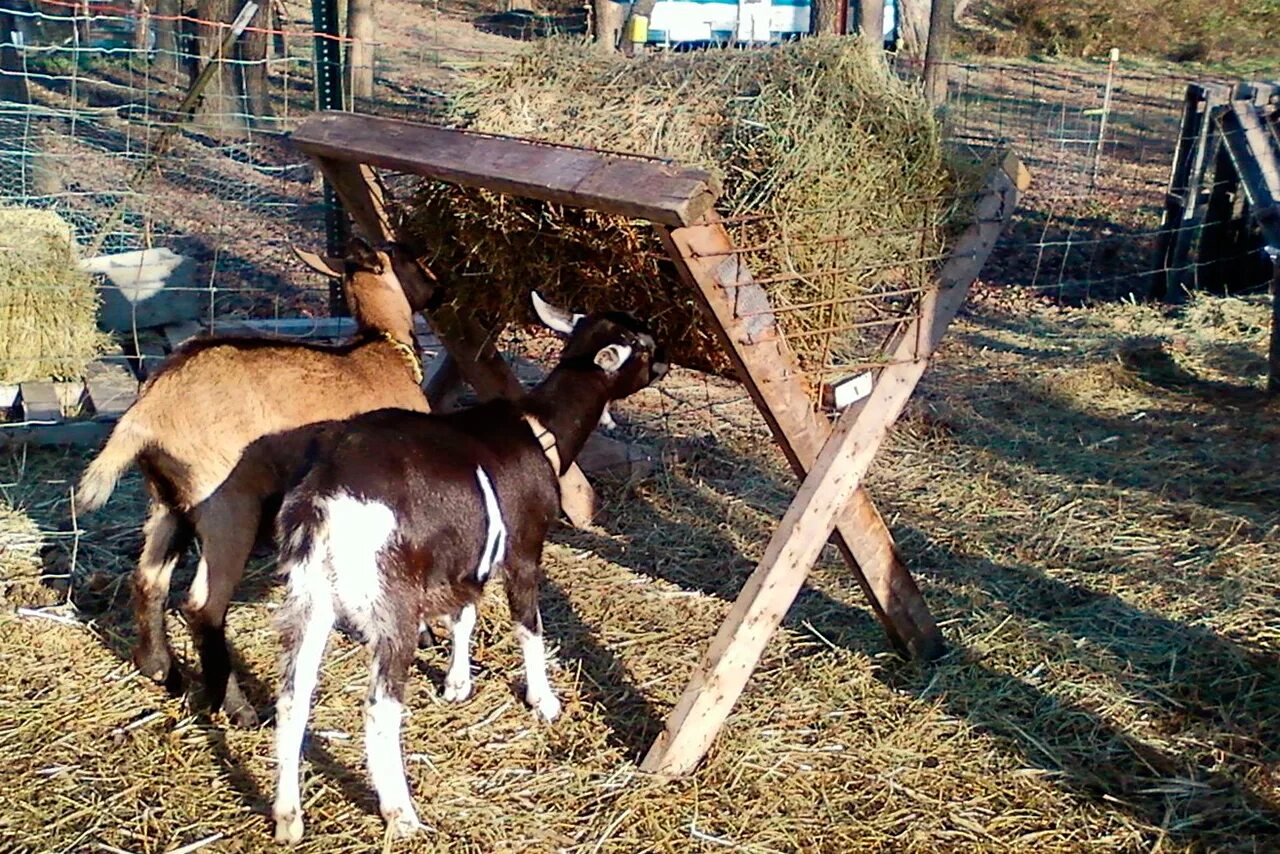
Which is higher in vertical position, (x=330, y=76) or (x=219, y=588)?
(x=330, y=76)

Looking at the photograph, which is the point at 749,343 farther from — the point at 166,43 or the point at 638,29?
the point at 166,43

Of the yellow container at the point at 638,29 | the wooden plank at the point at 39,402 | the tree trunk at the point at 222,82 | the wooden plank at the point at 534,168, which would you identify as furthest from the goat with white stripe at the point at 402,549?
the tree trunk at the point at 222,82

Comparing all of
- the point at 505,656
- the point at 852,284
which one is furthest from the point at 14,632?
the point at 852,284

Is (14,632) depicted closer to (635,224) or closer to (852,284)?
(635,224)

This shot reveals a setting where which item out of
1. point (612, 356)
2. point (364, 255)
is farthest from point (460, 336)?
point (612, 356)

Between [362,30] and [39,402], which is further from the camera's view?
[362,30]

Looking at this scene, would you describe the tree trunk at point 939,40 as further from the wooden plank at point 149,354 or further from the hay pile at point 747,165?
the hay pile at point 747,165

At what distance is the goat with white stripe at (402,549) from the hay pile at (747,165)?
33 cm

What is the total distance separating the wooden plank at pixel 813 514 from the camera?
392 cm

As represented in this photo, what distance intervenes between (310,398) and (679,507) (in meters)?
2.24

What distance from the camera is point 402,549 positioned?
143 inches

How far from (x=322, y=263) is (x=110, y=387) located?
8.76 ft

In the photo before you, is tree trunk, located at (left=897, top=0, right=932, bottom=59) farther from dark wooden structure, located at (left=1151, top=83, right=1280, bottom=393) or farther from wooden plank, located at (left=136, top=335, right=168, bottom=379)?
wooden plank, located at (left=136, top=335, right=168, bottom=379)

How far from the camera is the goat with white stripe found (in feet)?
11.6
